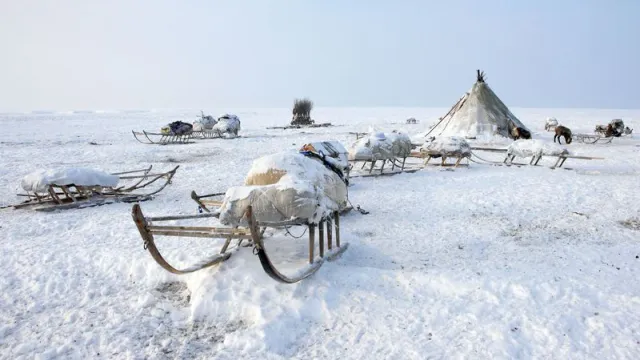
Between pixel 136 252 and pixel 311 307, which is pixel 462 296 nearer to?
pixel 311 307

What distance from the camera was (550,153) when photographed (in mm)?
14078

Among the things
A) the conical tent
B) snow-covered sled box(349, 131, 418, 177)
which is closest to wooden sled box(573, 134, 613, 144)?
the conical tent

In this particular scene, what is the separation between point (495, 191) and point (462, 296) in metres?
6.57

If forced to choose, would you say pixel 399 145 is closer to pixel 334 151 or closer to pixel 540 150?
pixel 334 151

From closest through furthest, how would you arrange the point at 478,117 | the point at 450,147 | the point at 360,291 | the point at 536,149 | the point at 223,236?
the point at 223,236 → the point at 360,291 → the point at 536,149 → the point at 450,147 → the point at 478,117

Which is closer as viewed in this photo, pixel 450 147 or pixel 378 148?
pixel 378 148

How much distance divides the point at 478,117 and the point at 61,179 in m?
20.9

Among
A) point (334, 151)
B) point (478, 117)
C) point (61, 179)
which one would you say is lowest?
point (61, 179)

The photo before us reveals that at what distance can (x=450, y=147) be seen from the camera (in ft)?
47.9

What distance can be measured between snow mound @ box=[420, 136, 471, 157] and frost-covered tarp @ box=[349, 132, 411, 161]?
57.5 inches

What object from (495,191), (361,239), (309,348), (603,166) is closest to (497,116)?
(603,166)

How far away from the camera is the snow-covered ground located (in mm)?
4391

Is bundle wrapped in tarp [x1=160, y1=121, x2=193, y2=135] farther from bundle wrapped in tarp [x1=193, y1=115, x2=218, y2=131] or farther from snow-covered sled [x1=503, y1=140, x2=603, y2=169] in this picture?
snow-covered sled [x1=503, y1=140, x2=603, y2=169]

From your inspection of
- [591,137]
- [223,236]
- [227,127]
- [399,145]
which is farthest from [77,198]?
[591,137]
